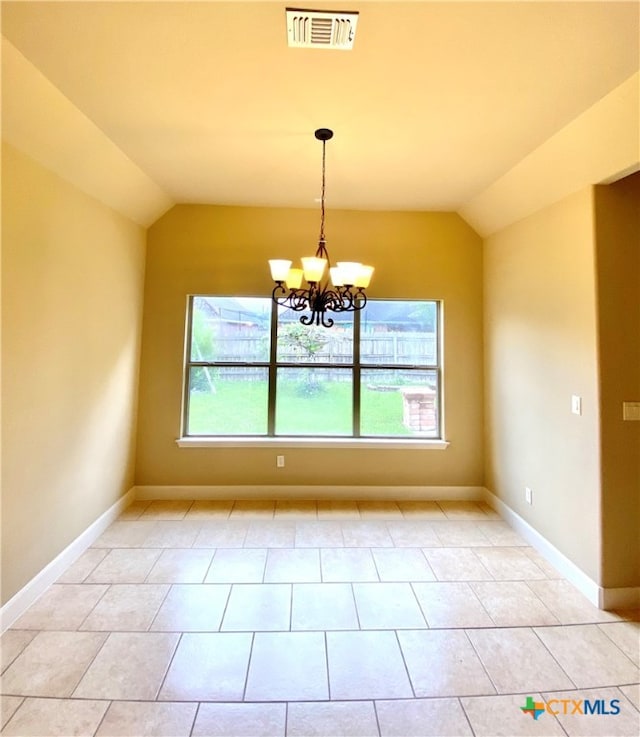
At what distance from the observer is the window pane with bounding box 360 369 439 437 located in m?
3.79

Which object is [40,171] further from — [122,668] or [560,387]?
[560,387]

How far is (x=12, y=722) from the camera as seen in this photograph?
147cm

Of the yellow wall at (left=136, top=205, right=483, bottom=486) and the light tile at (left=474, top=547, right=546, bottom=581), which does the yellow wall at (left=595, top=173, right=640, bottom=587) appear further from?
the yellow wall at (left=136, top=205, right=483, bottom=486)

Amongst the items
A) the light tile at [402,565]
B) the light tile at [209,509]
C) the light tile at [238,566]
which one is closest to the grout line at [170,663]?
the light tile at [238,566]

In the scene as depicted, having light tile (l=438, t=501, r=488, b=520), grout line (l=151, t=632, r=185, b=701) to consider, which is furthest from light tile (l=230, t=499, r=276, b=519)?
light tile (l=438, t=501, r=488, b=520)

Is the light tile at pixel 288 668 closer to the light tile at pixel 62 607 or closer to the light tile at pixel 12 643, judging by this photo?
the light tile at pixel 62 607

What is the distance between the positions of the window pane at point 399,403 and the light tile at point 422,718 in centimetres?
235

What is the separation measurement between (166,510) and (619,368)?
376 centimetres

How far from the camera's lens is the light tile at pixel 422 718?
56.7 inches

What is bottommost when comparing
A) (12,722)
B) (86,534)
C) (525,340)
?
(12,722)

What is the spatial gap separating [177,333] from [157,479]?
1.49 meters

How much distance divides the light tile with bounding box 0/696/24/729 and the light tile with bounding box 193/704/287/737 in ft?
2.56

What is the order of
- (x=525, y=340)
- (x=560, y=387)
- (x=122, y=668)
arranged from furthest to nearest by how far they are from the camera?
(x=525, y=340)
(x=560, y=387)
(x=122, y=668)

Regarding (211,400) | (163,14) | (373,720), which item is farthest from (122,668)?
(163,14)
